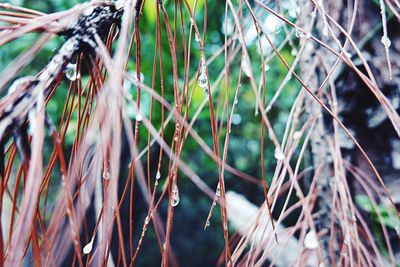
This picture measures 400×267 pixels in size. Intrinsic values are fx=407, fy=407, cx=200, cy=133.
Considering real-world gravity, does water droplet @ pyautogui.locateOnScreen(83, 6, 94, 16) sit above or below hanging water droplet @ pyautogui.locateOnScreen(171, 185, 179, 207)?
above

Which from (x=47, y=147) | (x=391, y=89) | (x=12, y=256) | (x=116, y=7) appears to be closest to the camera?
(x=12, y=256)

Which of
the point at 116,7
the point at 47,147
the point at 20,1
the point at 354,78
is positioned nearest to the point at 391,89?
the point at 354,78

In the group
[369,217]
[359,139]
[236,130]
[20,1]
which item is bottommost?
[236,130]

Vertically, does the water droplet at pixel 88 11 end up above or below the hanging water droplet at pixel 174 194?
above

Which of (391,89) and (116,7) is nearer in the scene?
(116,7)

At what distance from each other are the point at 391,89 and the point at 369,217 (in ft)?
0.73

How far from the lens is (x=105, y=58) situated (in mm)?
324

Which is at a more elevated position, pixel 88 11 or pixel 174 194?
pixel 88 11

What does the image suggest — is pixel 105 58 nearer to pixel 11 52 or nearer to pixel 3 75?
pixel 3 75

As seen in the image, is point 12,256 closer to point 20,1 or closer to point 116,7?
point 116,7

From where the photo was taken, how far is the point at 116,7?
371 millimetres

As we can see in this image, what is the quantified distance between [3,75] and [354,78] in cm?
58

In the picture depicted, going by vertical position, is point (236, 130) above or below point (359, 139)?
below

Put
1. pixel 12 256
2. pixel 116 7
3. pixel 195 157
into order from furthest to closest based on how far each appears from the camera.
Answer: pixel 195 157, pixel 116 7, pixel 12 256
